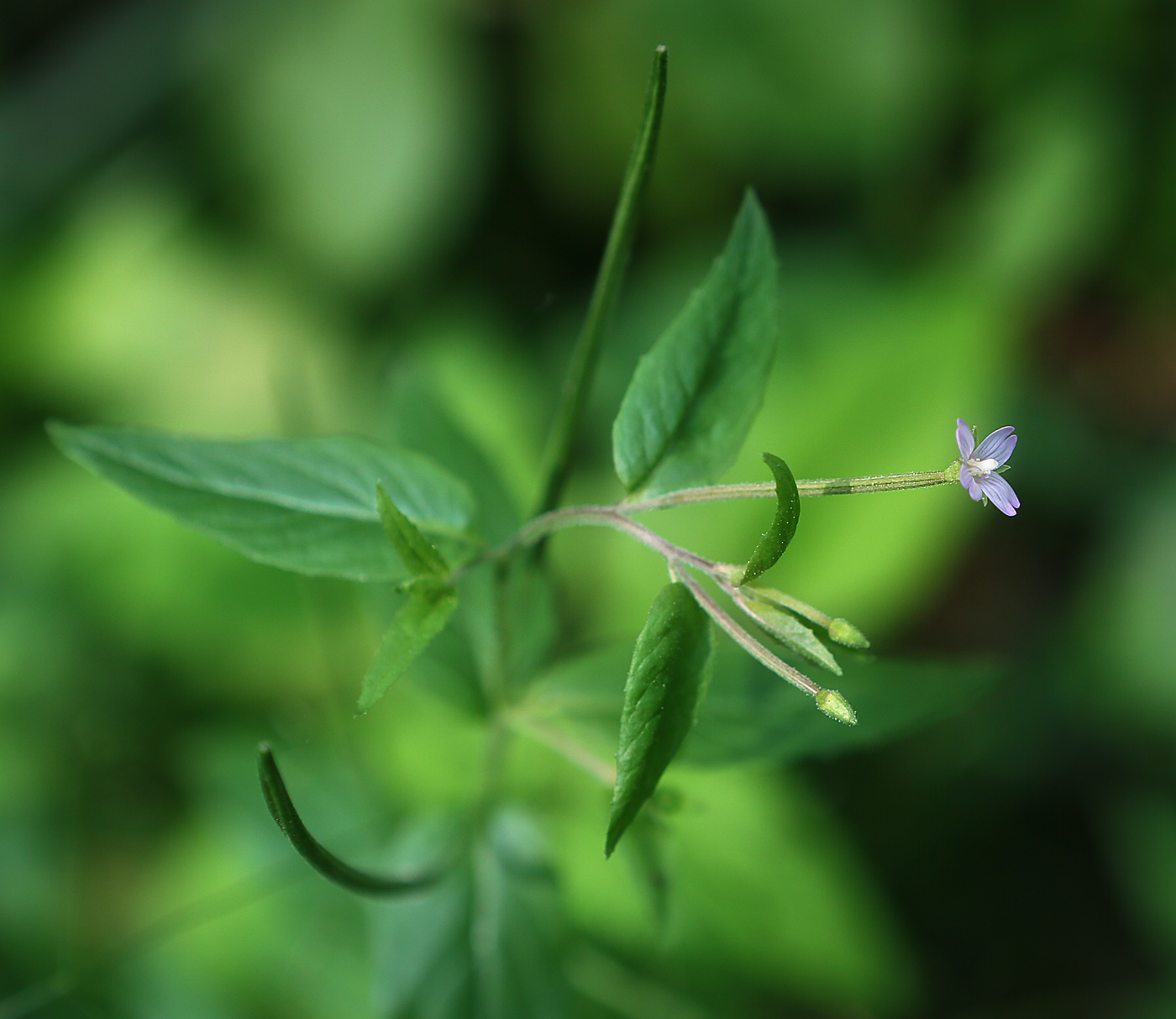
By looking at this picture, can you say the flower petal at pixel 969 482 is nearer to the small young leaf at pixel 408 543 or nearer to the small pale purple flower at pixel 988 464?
the small pale purple flower at pixel 988 464

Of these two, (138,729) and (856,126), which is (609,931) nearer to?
(138,729)

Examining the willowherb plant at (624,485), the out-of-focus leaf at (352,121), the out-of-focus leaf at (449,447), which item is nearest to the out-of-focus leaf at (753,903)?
the out-of-focus leaf at (449,447)

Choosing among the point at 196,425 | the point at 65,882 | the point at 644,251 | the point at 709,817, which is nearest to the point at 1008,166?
the point at 644,251

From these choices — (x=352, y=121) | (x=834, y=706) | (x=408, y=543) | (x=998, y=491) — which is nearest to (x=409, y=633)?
(x=408, y=543)

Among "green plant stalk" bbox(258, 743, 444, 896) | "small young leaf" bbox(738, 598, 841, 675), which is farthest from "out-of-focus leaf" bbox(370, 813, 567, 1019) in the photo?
"small young leaf" bbox(738, 598, 841, 675)

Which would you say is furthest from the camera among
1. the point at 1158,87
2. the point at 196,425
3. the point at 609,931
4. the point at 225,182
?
the point at 1158,87

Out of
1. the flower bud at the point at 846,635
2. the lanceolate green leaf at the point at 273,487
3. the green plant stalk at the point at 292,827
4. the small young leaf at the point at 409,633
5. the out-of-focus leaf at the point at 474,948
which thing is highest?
the flower bud at the point at 846,635
